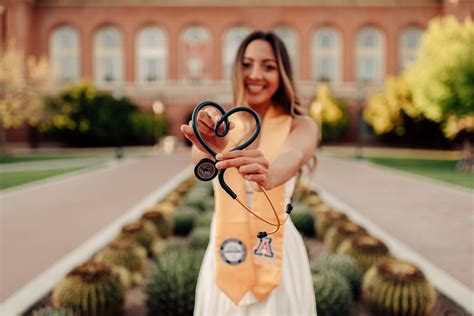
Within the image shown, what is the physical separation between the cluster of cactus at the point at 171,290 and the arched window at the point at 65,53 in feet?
147

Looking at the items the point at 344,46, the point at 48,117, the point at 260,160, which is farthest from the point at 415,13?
the point at 260,160

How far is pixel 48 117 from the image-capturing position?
114 ft

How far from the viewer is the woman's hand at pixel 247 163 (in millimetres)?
1521

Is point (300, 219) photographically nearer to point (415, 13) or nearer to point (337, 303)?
point (337, 303)

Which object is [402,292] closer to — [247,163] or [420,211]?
[247,163]

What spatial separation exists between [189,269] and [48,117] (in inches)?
1295

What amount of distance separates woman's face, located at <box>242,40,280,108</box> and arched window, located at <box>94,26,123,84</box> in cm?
4629

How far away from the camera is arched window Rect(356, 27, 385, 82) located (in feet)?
153

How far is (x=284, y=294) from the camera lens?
2373 millimetres

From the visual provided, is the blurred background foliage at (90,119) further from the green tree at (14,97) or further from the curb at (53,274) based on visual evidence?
the curb at (53,274)

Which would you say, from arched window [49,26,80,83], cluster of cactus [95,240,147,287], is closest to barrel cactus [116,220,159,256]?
cluster of cactus [95,240,147,287]

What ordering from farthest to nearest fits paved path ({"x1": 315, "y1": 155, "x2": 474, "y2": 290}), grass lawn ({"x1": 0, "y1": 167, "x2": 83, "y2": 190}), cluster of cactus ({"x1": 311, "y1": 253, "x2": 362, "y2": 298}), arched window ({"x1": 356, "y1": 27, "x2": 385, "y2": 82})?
1. arched window ({"x1": 356, "y1": 27, "x2": 385, "y2": 82})
2. grass lawn ({"x1": 0, "y1": 167, "x2": 83, "y2": 190})
3. paved path ({"x1": 315, "y1": 155, "x2": 474, "y2": 290})
4. cluster of cactus ({"x1": 311, "y1": 253, "x2": 362, "y2": 298})

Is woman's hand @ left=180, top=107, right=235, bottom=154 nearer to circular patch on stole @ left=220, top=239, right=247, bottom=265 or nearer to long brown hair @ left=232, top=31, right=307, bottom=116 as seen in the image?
long brown hair @ left=232, top=31, right=307, bottom=116

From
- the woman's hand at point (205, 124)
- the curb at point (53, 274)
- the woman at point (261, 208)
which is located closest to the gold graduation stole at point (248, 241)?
the woman at point (261, 208)
